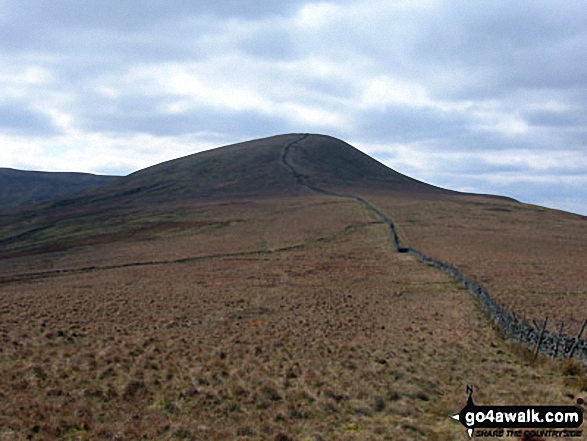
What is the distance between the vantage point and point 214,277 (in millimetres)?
45312

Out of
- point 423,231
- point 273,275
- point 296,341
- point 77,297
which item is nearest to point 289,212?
point 423,231

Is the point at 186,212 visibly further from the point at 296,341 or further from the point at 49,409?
the point at 49,409

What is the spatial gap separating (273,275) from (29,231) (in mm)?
67973

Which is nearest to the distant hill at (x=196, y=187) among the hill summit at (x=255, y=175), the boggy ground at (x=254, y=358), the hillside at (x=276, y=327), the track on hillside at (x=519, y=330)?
the hill summit at (x=255, y=175)

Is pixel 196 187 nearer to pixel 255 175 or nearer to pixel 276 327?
pixel 255 175

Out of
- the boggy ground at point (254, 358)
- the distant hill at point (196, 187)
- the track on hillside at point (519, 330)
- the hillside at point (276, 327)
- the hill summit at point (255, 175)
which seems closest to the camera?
the boggy ground at point (254, 358)

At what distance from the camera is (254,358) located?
20219 millimetres

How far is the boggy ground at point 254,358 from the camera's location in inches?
535

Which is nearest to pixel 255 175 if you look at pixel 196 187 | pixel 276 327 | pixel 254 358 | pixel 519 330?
pixel 196 187

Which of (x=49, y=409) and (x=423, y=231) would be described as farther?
(x=423, y=231)

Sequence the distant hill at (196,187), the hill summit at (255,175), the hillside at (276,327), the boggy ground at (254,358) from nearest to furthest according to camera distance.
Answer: the boggy ground at (254,358) → the hillside at (276,327) → the distant hill at (196,187) → the hill summit at (255,175)

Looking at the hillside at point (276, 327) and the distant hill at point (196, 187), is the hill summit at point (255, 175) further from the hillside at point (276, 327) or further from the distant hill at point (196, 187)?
the hillside at point (276, 327)

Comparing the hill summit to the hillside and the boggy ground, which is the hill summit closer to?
the hillside

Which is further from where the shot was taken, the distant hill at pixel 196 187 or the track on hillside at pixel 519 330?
the distant hill at pixel 196 187
